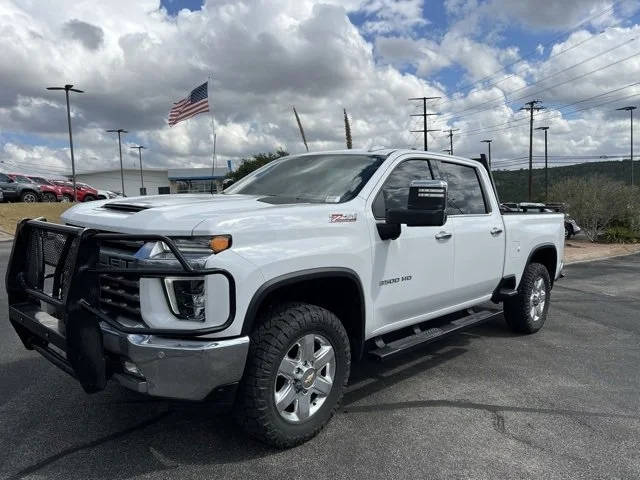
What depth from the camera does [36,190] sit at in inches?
1221

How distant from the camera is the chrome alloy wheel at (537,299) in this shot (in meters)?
6.03

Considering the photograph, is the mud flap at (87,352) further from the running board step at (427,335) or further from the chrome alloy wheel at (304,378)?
the running board step at (427,335)

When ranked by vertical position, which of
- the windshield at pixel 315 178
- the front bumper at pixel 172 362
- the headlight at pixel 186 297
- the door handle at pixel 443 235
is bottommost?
the front bumper at pixel 172 362

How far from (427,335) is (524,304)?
2056mm

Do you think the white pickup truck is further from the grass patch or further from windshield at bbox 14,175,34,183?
windshield at bbox 14,175,34,183

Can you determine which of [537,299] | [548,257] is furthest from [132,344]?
[548,257]

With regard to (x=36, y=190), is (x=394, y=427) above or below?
below

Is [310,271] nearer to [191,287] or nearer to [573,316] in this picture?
[191,287]

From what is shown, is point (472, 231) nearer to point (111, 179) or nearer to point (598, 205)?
point (598, 205)

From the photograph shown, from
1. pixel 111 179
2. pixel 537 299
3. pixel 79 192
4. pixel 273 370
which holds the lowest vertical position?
pixel 537 299

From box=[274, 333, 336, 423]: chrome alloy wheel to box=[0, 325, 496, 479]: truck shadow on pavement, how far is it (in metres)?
0.24

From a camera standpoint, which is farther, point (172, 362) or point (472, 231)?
point (472, 231)

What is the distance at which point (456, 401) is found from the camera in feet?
13.6

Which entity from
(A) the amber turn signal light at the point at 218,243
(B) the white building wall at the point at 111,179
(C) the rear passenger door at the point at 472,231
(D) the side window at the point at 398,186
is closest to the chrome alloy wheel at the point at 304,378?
(A) the amber turn signal light at the point at 218,243
